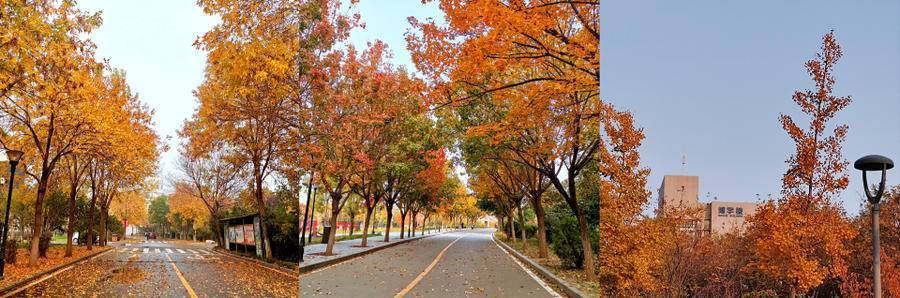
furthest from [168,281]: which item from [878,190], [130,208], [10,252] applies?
[878,190]

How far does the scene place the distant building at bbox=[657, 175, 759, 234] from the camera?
23.6 ft

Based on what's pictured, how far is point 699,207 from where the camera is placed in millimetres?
7434

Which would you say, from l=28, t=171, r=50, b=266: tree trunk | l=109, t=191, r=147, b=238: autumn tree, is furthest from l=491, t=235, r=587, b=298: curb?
l=109, t=191, r=147, b=238: autumn tree

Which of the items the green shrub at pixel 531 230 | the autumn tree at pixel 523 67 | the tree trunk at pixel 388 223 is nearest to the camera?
the autumn tree at pixel 523 67

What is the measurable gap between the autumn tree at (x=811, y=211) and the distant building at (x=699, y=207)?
22cm

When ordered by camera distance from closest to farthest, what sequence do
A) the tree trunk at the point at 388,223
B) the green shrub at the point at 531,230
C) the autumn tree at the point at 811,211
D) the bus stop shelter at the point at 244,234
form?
the bus stop shelter at the point at 244,234, the autumn tree at the point at 811,211, the tree trunk at the point at 388,223, the green shrub at the point at 531,230

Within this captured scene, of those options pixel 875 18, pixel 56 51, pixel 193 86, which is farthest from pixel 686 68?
pixel 56 51

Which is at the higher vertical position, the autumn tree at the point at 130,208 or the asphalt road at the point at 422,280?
the autumn tree at the point at 130,208

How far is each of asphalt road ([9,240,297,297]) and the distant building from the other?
4.32 m

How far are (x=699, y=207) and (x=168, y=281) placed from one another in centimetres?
604

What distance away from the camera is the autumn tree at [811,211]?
769 cm

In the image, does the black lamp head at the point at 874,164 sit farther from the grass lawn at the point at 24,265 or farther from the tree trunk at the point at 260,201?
the grass lawn at the point at 24,265

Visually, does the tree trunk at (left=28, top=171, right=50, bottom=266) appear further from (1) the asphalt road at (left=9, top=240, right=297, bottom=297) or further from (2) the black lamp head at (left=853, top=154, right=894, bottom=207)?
(2) the black lamp head at (left=853, top=154, right=894, bottom=207)

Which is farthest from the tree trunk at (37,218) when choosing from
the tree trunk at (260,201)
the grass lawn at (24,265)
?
the tree trunk at (260,201)
